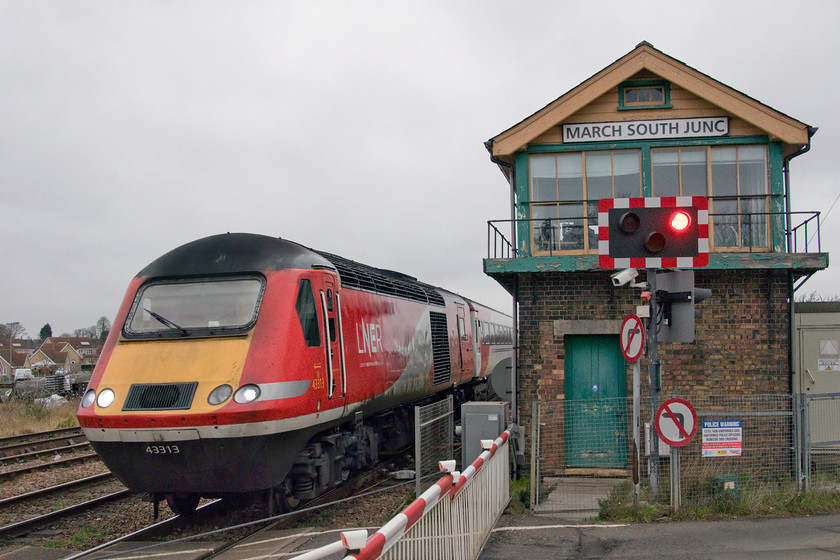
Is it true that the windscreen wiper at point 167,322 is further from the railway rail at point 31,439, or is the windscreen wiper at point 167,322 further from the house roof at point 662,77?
the railway rail at point 31,439

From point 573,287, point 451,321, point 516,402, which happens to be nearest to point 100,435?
point 516,402

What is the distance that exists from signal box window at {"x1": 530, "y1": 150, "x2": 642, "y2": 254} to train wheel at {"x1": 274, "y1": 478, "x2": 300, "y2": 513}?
18.1 feet

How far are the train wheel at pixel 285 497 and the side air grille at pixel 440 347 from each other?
6.43 metres

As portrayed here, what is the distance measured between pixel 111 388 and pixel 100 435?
0.50 meters

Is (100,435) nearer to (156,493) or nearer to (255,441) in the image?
(156,493)

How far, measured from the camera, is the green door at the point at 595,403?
38.3ft

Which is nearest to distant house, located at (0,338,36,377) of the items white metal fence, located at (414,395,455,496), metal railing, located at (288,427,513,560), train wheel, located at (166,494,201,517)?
white metal fence, located at (414,395,455,496)

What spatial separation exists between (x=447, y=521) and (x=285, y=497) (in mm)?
3959

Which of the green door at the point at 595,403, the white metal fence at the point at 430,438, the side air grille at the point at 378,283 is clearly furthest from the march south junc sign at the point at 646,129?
the white metal fence at the point at 430,438

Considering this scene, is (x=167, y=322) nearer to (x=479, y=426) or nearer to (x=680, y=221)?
(x=479, y=426)

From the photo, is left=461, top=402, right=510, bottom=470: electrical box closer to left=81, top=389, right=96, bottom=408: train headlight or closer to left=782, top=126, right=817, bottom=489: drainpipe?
left=782, top=126, right=817, bottom=489: drainpipe

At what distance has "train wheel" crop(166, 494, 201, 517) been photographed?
8969 millimetres

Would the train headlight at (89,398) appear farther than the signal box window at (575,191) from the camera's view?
No

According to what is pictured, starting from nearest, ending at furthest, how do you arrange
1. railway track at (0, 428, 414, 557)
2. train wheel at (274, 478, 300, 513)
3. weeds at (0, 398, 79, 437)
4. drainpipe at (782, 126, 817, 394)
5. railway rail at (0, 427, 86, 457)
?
railway track at (0, 428, 414, 557), train wheel at (274, 478, 300, 513), drainpipe at (782, 126, 817, 394), railway rail at (0, 427, 86, 457), weeds at (0, 398, 79, 437)
